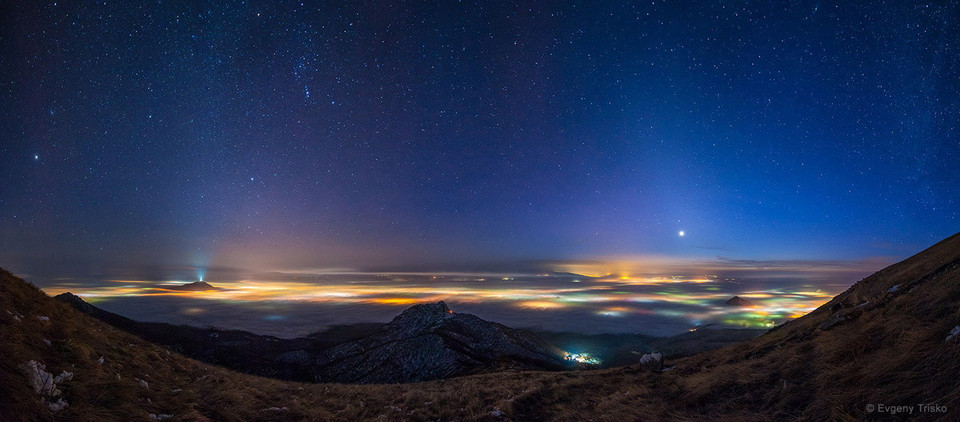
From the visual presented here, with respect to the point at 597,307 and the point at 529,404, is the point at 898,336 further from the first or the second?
the point at 597,307

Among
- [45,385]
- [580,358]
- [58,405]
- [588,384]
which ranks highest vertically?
[45,385]

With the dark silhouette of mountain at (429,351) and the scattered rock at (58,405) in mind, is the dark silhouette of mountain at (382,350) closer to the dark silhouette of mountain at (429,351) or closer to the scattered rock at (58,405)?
the dark silhouette of mountain at (429,351)

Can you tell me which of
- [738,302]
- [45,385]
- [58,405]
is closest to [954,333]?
[58,405]

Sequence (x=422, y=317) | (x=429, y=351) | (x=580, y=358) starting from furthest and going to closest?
(x=580, y=358) < (x=422, y=317) < (x=429, y=351)

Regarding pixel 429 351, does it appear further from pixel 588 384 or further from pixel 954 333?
pixel 954 333

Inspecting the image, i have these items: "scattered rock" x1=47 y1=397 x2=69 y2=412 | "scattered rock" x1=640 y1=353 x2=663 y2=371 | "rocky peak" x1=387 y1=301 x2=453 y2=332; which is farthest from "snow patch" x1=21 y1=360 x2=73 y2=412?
"rocky peak" x1=387 y1=301 x2=453 y2=332

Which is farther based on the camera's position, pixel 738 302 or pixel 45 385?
pixel 738 302

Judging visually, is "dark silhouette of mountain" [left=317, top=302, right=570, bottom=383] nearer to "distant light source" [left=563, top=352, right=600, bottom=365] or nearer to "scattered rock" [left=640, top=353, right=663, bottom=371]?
"distant light source" [left=563, top=352, right=600, bottom=365]

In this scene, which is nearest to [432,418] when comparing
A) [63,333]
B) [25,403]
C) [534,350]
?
[25,403]
